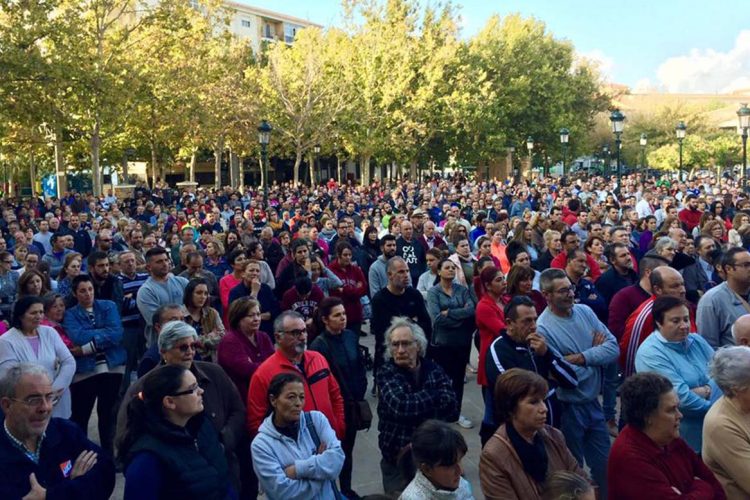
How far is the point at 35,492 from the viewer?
124 inches

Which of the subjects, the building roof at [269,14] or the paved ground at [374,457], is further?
the building roof at [269,14]

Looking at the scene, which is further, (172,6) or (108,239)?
(172,6)

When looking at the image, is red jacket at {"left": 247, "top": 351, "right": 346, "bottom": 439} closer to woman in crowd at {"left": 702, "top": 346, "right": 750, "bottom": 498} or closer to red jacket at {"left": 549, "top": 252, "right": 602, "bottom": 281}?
woman in crowd at {"left": 702, "top": 346, "right": 750, "bottom": 498}

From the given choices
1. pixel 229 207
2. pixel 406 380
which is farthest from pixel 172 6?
pixel 406 380

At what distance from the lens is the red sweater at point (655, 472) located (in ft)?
10.6

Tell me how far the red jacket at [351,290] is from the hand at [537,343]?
3.23 metres

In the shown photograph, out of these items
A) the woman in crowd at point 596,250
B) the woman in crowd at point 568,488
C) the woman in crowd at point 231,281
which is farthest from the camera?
the woman in crowd at point 596,250

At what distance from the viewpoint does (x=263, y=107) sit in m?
36.0

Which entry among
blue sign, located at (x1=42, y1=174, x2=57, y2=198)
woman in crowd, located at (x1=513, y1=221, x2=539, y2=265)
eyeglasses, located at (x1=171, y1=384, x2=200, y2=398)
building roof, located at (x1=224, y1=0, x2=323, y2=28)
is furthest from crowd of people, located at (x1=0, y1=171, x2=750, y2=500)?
building roof, located at (x1=224, y1=0, x2=323, y2=28)

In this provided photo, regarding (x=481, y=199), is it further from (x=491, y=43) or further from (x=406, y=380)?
(x=491, y=43)

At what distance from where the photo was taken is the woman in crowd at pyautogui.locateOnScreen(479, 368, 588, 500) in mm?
3266

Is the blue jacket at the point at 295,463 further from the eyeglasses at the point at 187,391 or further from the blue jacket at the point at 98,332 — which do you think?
the blue jacket at the point at 98,332

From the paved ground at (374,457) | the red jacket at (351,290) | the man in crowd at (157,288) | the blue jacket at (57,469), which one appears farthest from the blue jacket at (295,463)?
the red jacket at (351,290)

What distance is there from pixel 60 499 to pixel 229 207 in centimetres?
2080
